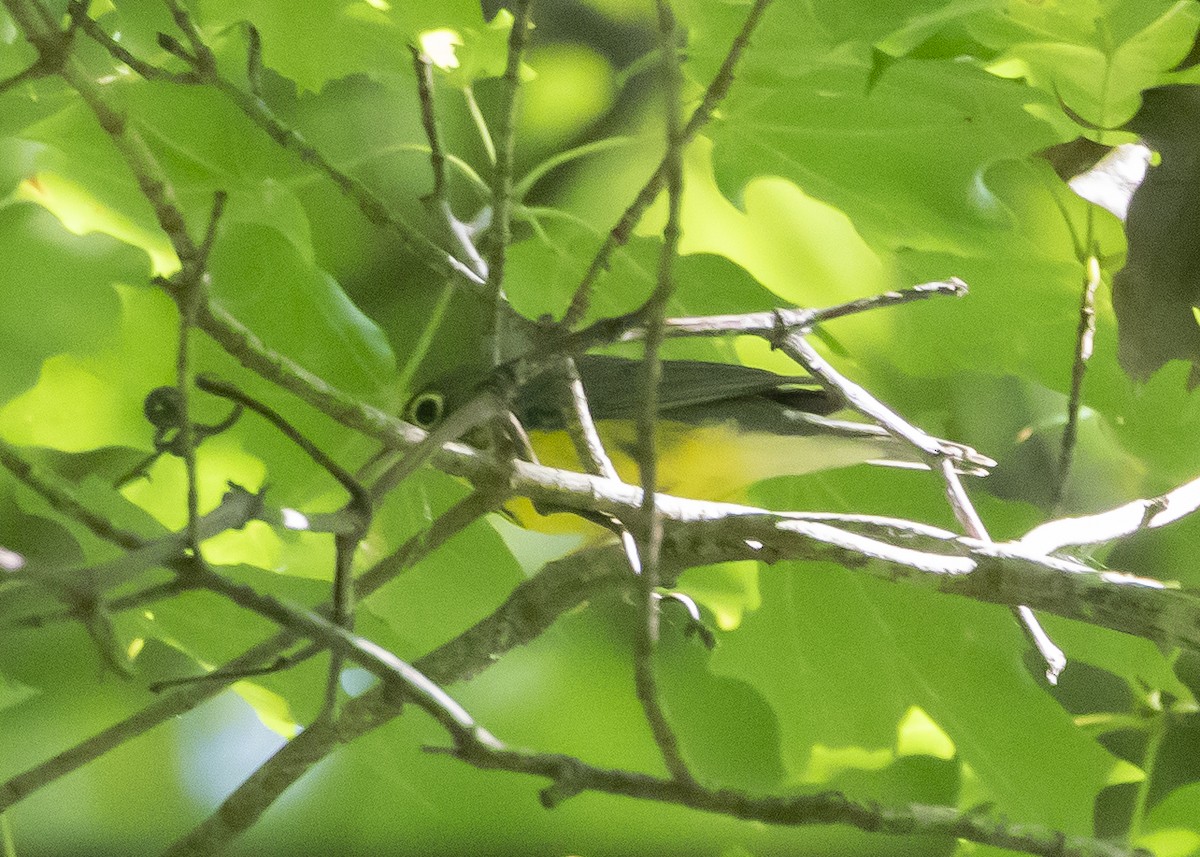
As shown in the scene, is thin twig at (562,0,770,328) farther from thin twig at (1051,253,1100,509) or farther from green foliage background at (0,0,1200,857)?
thin twig at (1051,253,1100,509)

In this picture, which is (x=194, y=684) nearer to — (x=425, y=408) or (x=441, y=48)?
(x=441, y=48)

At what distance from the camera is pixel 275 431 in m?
1.14

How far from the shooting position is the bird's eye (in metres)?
1.60

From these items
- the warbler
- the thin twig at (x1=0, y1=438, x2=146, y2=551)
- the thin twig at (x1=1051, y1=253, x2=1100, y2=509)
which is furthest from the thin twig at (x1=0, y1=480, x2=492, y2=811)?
the thin twig at (x1=1051, y1=253, x2=1100, y2=509)

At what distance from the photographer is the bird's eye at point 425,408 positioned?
5.26 feet

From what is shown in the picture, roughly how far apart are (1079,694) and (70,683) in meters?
1.54

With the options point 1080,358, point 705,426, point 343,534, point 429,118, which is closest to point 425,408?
point 705,426

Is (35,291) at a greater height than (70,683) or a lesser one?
greater

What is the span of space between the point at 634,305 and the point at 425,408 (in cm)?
56

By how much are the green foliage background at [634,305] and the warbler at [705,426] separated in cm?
4

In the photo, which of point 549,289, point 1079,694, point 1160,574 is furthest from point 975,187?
point 1079,694

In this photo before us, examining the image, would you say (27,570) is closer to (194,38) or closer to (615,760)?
(194,38)

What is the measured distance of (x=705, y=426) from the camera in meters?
1.49

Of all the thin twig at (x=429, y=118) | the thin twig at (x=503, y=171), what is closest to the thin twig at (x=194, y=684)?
the thin twig at (x=503, y=171)
